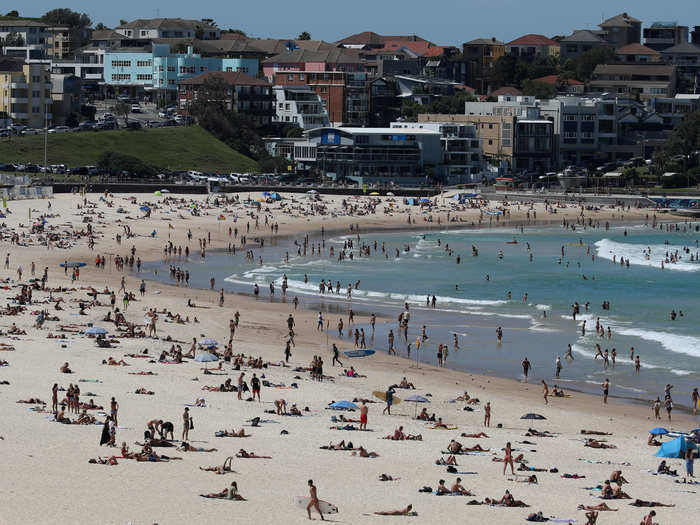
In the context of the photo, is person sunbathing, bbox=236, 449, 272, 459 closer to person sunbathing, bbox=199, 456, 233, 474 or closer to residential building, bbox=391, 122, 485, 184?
person sunbathing, bbox=199, 456, 233, 474

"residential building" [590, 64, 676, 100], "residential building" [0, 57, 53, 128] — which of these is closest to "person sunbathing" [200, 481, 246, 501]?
"residential building" [0, 57, 53, 128]

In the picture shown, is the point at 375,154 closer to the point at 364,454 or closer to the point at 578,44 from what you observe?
the point at 578,44

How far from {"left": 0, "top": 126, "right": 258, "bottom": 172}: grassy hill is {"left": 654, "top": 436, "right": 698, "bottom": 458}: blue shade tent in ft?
258

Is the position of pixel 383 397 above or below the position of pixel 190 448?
below

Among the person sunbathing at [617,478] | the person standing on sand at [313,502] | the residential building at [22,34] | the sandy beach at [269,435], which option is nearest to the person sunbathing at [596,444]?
the sandy beach at [269,435]

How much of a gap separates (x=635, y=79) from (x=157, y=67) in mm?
56856

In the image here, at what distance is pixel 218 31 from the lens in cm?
16062

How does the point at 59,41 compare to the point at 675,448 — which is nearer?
the point at 675,448

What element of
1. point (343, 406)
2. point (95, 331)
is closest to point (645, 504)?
point (343, 406)

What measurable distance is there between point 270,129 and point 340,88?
12.8 m

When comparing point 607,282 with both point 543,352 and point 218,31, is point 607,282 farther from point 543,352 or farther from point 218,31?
point 218,31

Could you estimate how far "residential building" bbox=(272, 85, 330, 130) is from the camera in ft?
414

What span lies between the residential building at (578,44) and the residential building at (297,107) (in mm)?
52999

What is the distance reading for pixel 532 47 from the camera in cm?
17125
